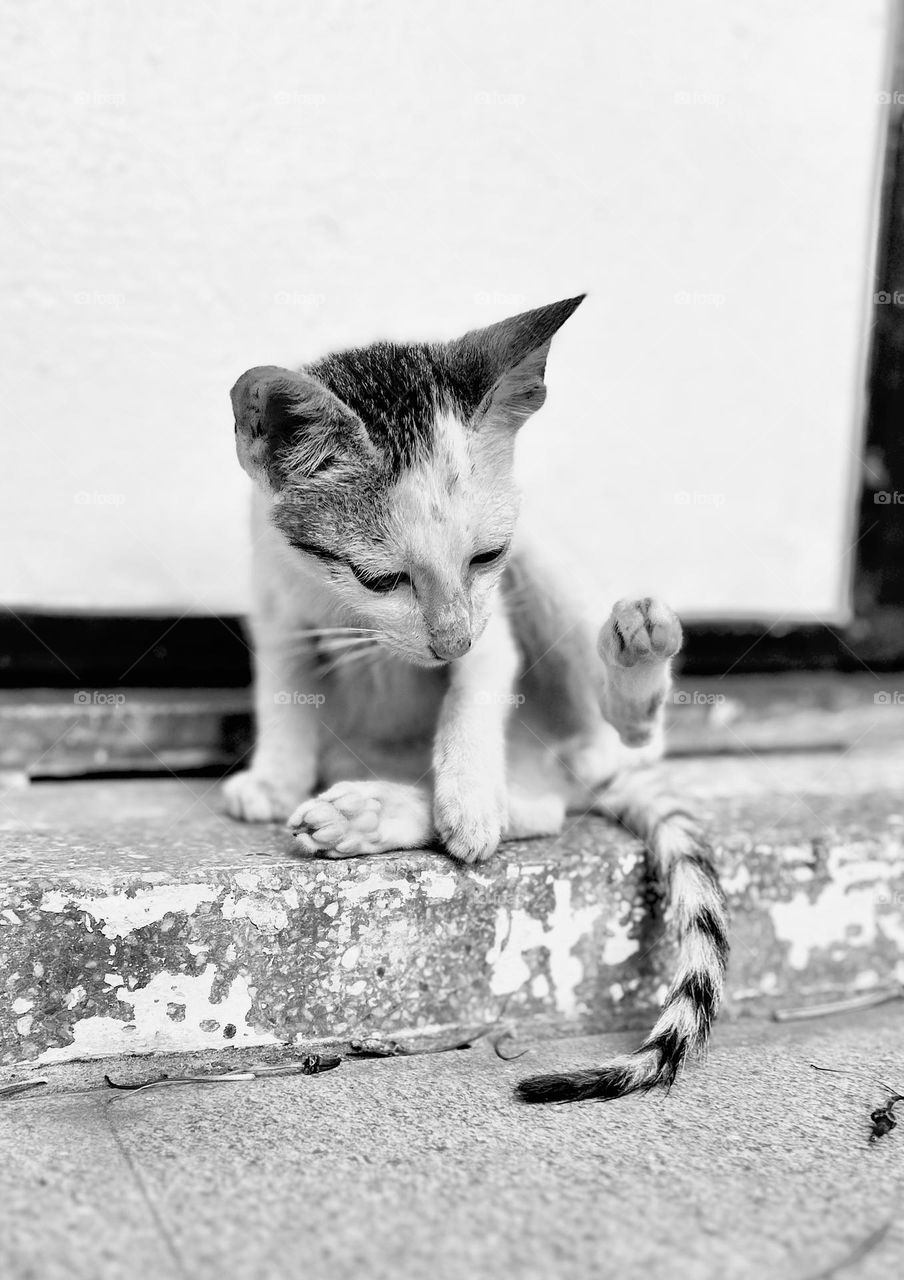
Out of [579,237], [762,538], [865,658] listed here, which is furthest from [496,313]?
Answer: [865,658]

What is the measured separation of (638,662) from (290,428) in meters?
0.67

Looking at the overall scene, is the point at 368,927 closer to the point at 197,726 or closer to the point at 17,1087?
the point at 17,1087

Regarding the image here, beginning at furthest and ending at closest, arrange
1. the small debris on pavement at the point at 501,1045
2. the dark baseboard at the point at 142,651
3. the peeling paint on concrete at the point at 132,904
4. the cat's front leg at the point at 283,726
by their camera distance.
A: the dark baseboard at the point at 142,651 → the cat's front leg at the point at 283,726 → the small debris on pavement at the point at 501,1045 → the peeling paint on concrete at the point at 132,904

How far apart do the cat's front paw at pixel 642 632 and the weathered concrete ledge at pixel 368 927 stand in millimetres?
340

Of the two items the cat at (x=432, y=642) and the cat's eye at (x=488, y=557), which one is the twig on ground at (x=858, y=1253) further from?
the cat's eye at (x=488, y=557)

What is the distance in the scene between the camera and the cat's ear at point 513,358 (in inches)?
61.2

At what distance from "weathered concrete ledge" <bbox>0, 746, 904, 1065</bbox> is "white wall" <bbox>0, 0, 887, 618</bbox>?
79 centimetres

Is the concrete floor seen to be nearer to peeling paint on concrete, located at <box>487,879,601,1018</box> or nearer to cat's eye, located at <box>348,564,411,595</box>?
peeling paint on concrete, located at <box>487,879,601,1018</box>

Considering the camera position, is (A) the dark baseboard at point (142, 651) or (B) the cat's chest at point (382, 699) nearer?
(B) the cat's chest at point (382, 699)

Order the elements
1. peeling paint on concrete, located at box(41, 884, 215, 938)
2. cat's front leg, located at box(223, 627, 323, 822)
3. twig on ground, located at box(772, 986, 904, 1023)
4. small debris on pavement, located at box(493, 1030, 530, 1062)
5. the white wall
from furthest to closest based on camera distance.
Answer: the white wall → cat's front leg, located at box(223, 627, 323, 822) → twig on ground, located at box(772, 986, 904, 1023) → small debris on pavement, located at box(493, 1030, 530, 1062) → peeling paint on concrete, located at box(41, 884, 215, 938)

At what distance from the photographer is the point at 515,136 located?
2.25m

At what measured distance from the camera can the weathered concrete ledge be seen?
141 cm

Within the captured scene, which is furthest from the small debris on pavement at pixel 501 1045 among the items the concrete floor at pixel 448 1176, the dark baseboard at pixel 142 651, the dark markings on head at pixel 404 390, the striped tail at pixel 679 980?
the dark baseboard at pixel 142 651

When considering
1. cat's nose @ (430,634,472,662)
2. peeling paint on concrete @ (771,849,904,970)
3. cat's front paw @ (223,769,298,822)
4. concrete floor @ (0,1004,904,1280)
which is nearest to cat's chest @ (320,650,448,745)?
cat's front paw @ (223,769,298,822)
